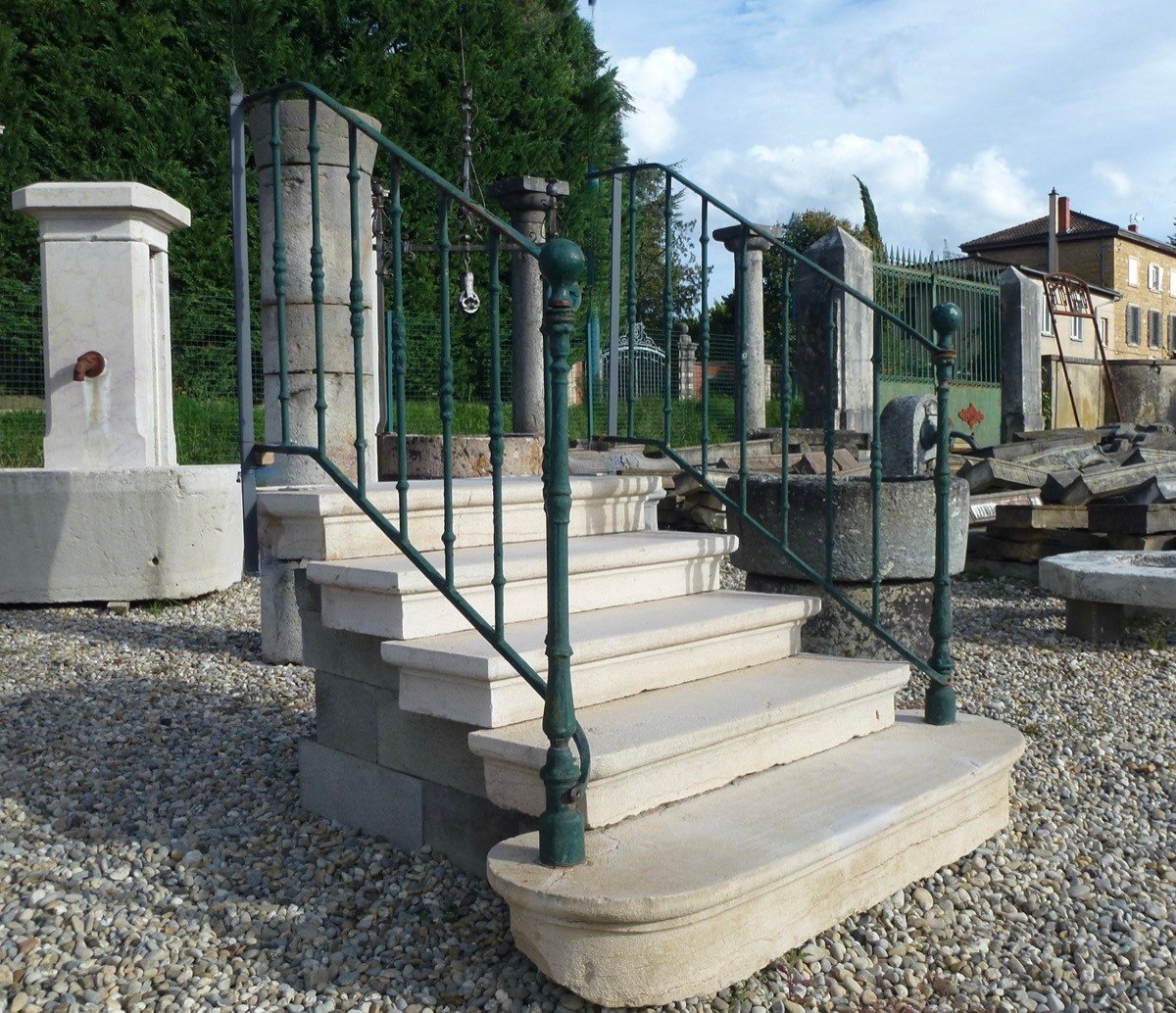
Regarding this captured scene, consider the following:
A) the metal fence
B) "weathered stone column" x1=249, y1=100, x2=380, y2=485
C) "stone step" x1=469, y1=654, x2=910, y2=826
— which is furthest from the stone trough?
the metal fence

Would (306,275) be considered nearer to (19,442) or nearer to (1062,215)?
(19,442)

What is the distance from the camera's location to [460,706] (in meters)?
2.53

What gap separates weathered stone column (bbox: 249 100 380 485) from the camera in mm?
4992

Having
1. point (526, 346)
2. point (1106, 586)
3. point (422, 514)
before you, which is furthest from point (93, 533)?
point (1106, 586)

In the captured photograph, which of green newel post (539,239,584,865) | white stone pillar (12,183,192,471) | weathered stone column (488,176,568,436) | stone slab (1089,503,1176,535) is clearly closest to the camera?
green newel post (539,239,584,865)

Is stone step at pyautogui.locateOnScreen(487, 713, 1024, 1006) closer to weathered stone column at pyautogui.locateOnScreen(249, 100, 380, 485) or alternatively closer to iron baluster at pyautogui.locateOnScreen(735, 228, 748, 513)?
iron baluster at pyautogui.locateOnScreen(735, 228, 748, 513)

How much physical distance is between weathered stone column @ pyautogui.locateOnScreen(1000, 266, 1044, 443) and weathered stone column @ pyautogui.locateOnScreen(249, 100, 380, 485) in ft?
36.3

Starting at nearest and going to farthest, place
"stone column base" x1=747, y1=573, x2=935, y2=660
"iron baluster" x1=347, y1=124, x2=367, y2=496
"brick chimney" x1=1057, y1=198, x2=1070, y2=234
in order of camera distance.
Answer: "iron baluster" x1=347, y1=124, x2=367, y2=496, "stone column base" x1=747, y1=573, x2=935, y2=660, "brick chimney" x1=1057, y1=198, x2=1070, y2=234

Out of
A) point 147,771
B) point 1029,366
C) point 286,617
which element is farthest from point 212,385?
point 1029,366

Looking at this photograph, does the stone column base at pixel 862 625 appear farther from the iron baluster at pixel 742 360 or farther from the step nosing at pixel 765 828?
the step nosing at pixel 765 828

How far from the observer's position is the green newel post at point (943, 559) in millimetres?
3197

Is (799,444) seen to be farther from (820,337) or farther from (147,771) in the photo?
(147,771)

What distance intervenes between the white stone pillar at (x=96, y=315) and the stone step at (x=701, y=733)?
14.7 ft

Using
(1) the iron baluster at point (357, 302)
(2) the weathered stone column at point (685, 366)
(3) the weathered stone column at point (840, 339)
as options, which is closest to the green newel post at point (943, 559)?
(1) the iron baluster at point (357, 302)
